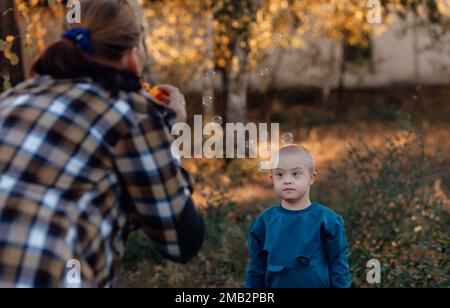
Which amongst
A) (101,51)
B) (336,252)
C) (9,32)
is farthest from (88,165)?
(9,32)

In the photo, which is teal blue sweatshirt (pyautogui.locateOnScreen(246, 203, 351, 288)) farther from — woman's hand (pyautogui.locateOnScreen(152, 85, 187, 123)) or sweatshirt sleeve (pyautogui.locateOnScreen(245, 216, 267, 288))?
woman's hand (pyautogui.locateOnScreen(152, 85, 187, 123))

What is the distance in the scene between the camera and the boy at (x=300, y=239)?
296cm

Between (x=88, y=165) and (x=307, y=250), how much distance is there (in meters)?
0.98

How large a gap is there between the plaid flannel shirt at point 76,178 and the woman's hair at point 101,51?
1.4 inches

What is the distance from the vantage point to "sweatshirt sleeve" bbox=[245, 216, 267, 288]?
308cm

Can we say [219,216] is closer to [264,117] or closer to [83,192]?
[83,192]

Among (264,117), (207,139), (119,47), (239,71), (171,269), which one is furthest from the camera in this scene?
(264,117)

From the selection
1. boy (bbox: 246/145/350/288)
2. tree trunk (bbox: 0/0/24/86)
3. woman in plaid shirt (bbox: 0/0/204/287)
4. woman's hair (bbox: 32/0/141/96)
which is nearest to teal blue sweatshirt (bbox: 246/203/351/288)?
boy (bbox: 246/145/350/288)

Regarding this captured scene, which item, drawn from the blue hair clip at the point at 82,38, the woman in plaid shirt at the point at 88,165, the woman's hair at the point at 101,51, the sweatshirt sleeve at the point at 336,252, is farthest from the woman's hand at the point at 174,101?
the sweatshirt sleeve at the point at 336,252

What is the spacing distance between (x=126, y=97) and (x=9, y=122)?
34 cm

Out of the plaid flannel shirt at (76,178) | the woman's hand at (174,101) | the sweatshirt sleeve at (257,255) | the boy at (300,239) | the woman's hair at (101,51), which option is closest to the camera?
the plaid flannel shirt at (76,178)

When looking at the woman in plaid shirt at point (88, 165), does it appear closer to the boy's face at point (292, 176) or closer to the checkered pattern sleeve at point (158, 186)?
the checkered pattern sleeve at point (158, 186)

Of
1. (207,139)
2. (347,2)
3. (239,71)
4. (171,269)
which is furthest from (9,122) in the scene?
(347,2)

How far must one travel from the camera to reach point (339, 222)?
298 centimetres
